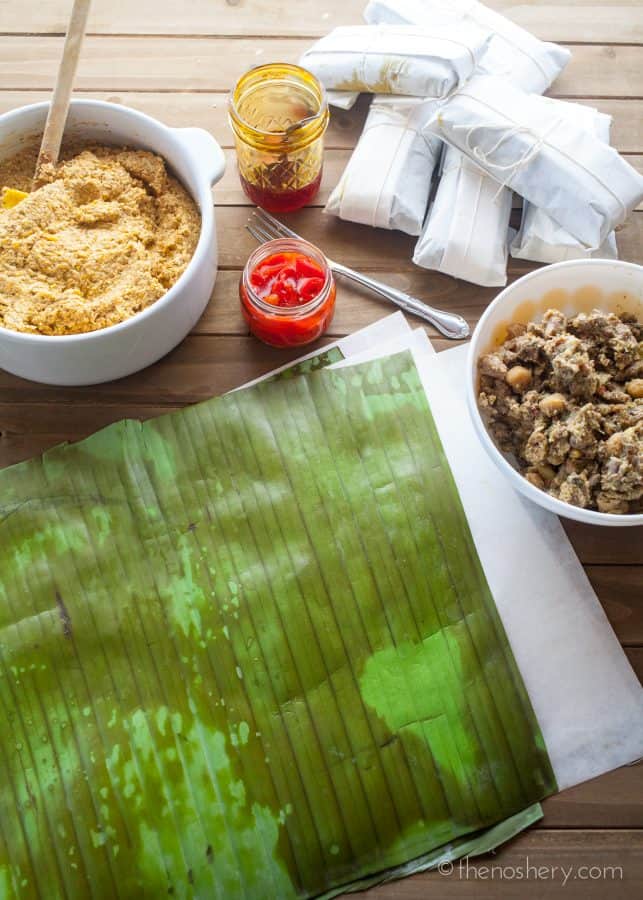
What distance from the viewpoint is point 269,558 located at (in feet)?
3.75

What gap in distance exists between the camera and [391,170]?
1249mm

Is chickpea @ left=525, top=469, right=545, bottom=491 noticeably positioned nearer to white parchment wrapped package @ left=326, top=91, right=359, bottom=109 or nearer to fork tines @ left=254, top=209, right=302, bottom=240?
fork tines @ left=254, top=209, right=302, bottom=240

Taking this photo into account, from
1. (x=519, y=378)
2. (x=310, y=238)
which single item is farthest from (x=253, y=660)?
(x=310, y=238)

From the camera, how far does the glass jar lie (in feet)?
3.91

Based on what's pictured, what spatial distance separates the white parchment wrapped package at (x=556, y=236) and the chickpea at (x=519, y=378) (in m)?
0.24

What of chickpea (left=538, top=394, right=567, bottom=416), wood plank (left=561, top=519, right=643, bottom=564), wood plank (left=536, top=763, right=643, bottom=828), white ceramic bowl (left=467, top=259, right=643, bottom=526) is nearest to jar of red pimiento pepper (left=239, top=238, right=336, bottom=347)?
white ceramic bowl (left=467, top=259, right=643, bottom=526)

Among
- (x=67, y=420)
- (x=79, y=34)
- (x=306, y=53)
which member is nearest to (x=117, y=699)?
(x=67, y=420)

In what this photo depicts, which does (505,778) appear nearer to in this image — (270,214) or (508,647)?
(508,647)

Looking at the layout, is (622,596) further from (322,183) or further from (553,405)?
(322,183)

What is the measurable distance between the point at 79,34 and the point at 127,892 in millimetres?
1073

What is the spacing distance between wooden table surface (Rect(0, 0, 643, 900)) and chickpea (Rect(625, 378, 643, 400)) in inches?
8.1

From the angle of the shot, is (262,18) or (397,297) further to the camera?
(262,18)

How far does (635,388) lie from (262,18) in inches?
32.9

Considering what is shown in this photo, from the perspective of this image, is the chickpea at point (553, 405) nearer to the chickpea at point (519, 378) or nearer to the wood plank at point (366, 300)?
the chickpea at point (519, 378)
